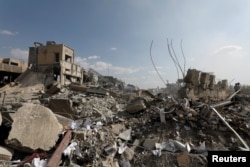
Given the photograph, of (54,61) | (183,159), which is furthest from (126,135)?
(54,61)

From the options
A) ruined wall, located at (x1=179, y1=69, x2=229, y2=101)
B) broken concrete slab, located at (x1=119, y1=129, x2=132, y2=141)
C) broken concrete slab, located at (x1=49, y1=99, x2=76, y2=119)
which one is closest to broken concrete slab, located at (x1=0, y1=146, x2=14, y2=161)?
broken concrete slab, located at (x1=119, y1=129, x2=132, y2=141)

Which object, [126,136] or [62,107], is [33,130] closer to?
[126,136]

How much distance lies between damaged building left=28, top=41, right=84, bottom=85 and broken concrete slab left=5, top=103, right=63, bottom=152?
42.5 ft

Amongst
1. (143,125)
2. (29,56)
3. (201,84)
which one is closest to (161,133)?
(143,125)

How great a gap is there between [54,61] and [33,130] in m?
15.5

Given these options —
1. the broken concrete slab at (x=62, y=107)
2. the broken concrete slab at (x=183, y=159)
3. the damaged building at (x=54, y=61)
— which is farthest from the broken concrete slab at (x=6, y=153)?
→ the damaged building at (x=54, y=61)

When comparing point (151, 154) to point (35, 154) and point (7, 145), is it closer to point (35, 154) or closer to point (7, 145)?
point (35, 154)

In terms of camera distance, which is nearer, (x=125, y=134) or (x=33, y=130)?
(x=33, y=130)

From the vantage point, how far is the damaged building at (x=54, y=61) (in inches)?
681

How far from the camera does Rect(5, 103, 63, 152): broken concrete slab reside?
3.61 metres

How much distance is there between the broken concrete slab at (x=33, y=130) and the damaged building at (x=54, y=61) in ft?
42.5

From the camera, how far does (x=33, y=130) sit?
3816 millimetres

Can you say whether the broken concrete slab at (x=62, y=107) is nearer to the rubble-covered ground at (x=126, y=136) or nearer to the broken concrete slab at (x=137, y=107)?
the rubble-covered ground at (x=126, y=136)

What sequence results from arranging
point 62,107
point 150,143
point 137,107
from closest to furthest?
point 150,143, point 137,107, point 62,107
